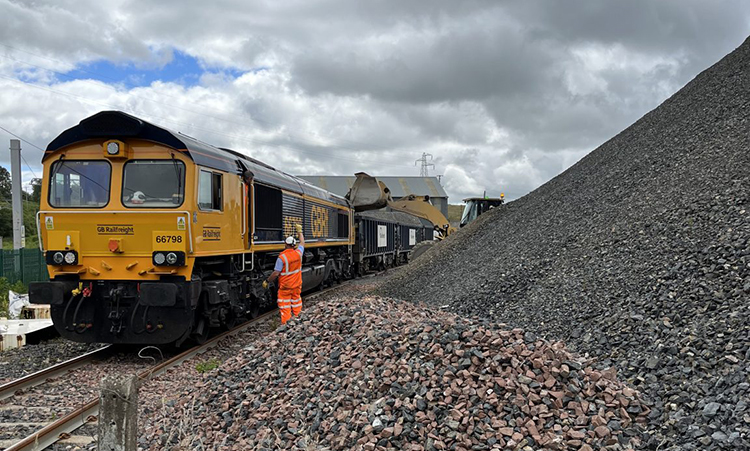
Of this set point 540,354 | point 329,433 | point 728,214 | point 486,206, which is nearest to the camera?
point 329,433

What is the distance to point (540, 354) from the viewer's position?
4652 mm

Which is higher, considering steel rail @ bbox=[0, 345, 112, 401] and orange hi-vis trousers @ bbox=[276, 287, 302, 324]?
orange hi-vis trousers @ bbox=[276, 287, 302, 324]

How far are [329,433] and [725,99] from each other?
13363 mm

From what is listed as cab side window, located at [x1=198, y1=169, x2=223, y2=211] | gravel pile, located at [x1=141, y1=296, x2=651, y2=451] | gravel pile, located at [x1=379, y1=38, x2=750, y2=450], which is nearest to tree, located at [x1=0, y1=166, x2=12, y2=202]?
gravel pile, located at [x1=379, y1=38, x2=750, y2=450]

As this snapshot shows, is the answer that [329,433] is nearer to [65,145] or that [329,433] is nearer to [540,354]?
[540,354]

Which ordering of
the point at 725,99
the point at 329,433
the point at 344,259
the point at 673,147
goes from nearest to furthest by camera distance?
the point at 329,433 < the point at 673,147 < the point at 725,99 < the point at 344,259

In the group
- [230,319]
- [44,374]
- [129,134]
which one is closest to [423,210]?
[230,319]

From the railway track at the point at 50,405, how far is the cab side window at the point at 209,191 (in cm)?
240

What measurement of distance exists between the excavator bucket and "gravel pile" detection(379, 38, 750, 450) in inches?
245

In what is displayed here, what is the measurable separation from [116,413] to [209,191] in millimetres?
5881

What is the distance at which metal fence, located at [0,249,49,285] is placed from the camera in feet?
56.3

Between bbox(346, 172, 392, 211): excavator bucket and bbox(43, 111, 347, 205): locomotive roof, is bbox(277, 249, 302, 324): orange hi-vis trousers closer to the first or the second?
bbox(43, 111, 347, 205): locomotive roof

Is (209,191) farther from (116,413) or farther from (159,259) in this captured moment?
(116,413)

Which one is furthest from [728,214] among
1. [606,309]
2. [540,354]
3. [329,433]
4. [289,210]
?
[289,210]
